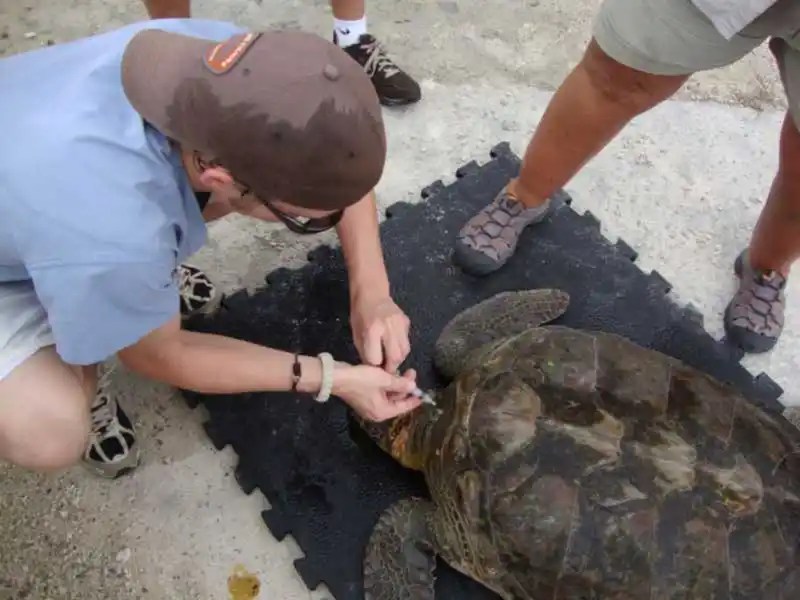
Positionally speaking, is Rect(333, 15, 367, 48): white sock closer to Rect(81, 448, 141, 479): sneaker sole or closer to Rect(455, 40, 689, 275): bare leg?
Rect(455, 40, 689, 275): bare leg

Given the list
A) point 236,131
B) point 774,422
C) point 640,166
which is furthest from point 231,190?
point 640,166

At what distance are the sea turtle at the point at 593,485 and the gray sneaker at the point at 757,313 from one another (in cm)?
34

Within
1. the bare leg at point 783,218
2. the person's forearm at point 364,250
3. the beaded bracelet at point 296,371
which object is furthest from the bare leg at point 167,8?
the bare leg at point 783,218

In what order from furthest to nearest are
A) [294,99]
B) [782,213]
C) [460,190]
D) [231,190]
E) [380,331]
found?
[460,190] → [782,213] → [380,331] → [231,190] → [294,99]

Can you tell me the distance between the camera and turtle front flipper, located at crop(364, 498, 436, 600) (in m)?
1.32

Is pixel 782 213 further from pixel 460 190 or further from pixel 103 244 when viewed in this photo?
pixel 103 244

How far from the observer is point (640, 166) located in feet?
6.10

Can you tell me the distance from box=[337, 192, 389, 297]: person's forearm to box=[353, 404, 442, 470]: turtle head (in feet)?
0.64

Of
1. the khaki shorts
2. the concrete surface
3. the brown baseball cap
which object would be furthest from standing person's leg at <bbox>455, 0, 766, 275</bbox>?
the brown baseball cap

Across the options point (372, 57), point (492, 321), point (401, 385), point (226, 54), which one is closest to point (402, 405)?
point (401, 385)

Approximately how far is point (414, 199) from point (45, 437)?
2.86ft

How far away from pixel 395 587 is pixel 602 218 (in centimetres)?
86

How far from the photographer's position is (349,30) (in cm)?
181

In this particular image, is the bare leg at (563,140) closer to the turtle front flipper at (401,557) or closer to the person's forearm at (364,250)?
the person's forearm at (364,250)
